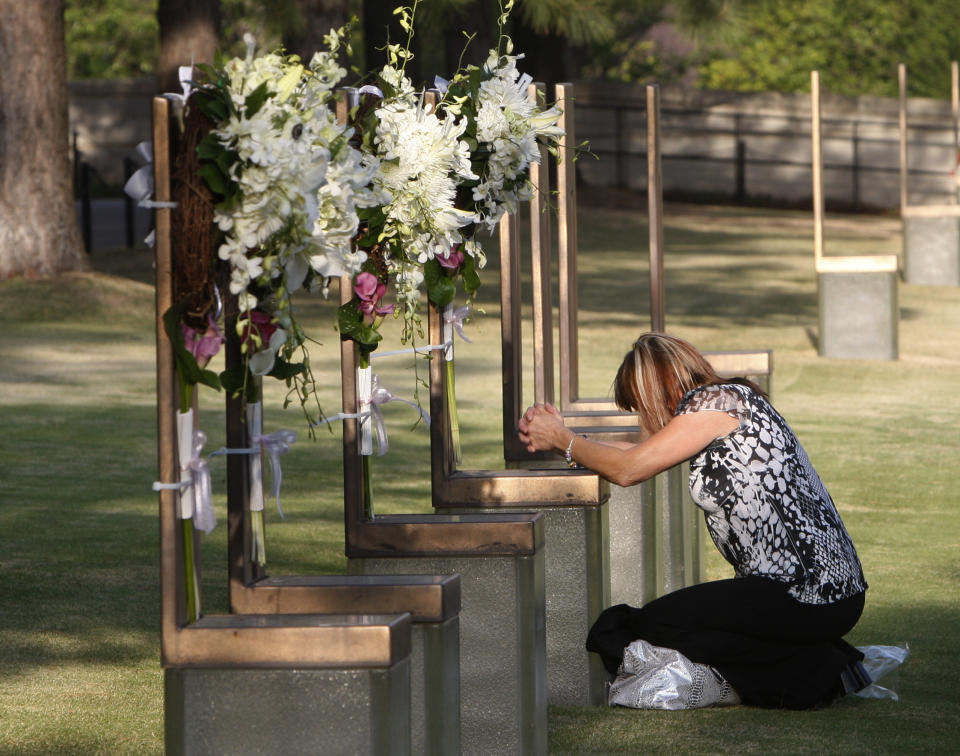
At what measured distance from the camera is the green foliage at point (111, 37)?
116 feet

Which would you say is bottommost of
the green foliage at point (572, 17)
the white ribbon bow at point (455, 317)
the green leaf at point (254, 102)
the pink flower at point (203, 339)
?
the pink flower at point (203, 339)

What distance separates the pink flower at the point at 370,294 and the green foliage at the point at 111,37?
32.1 metres

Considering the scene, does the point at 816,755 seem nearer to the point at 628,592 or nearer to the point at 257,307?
the point at 628,592

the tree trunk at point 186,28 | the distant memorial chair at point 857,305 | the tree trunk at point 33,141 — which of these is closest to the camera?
the distant memorial chair at point 857,305

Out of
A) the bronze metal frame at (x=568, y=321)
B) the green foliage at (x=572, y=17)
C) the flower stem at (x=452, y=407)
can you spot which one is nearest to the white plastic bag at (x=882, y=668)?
the bronze metal frame at (x=568, y=321)

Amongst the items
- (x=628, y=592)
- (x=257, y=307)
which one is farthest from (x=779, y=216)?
(x=257, y=307)

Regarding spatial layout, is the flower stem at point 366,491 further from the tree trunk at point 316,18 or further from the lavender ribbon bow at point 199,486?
the tree trunk at point 316,18

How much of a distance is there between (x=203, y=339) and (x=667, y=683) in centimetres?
211

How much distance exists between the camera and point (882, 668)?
492cm

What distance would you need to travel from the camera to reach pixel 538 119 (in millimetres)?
4473

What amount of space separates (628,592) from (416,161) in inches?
84.6

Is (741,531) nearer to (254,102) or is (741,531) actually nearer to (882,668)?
(882,668)

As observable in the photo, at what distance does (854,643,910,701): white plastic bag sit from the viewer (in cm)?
490

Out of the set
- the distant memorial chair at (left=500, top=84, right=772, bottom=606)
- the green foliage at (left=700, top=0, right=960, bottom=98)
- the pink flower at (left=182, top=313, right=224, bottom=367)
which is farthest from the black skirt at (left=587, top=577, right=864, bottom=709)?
the green foliage at (left=700, top=0, right=960, bottom=98)
